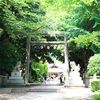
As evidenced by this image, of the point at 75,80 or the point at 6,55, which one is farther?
the point at 6,55

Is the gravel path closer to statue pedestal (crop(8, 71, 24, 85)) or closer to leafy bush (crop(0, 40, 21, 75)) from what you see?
leafy bush (crop(0, 40, 21, 75))

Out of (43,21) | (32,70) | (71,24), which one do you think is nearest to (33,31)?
(43,21)

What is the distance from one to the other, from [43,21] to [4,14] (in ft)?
12.7

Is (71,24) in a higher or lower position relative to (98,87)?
higher

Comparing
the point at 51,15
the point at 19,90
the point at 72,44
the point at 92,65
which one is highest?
the point at 51,15

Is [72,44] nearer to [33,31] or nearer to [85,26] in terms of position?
[85,26]

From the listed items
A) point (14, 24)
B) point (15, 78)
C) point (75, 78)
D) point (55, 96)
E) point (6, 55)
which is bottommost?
point (55, 96)

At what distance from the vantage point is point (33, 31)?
65.5 feet

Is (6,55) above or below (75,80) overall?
above

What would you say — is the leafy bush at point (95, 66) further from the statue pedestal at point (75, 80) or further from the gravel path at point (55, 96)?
the gravel path at point (55, 96)

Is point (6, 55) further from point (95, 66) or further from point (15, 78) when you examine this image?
point (95, 66)

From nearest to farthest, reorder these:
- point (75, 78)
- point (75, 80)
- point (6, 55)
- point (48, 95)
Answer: point (48, 95)
point (75, 80)
point (75, 78)
point (6, 55)

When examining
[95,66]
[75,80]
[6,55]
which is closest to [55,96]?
[95,66]

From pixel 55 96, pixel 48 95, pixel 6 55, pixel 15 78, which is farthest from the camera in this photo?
pixel 15 78
